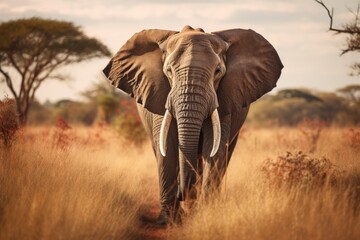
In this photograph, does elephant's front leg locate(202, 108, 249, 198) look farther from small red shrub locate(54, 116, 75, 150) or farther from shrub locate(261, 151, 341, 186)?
small red shrub locate(54, 116, 75, 150)

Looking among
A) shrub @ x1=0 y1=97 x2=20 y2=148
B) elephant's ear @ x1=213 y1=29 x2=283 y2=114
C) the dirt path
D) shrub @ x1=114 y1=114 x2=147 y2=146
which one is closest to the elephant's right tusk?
elephant's ear @ x1=213 y1=29 x2=283 y2=114

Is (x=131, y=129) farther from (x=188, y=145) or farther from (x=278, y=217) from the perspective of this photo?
(x=278, y=217)

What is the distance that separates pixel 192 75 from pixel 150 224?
7.37ft

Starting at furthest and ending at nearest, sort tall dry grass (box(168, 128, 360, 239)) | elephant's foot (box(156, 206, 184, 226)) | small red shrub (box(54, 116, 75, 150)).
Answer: small red shrub (box(54, 116, 75, 150)) → elephant's foot (box(156, 206, 184, 226)) → tall dry grass (box(168, 128, 360, 239))

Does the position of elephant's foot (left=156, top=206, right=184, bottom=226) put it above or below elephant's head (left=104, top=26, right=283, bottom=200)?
below

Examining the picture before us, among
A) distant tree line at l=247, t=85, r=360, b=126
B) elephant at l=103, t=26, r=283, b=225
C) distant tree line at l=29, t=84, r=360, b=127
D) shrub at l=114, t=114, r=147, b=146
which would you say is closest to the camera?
elephant at l=103, t=26, r=283, b=225

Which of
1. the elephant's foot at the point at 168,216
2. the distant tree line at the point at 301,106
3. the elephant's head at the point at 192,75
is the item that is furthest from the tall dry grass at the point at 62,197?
the distant tree line at the point at 301,106

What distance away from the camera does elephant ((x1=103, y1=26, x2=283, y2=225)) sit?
22.9 ft

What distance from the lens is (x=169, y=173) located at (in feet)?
25.2

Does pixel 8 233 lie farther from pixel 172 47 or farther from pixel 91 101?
pixel 91 101

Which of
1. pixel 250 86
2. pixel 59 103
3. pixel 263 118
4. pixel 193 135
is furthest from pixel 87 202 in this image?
pixel 59 103

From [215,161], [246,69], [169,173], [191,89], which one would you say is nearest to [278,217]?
[215,161]

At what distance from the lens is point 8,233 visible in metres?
5.37

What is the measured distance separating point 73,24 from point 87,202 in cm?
1703
